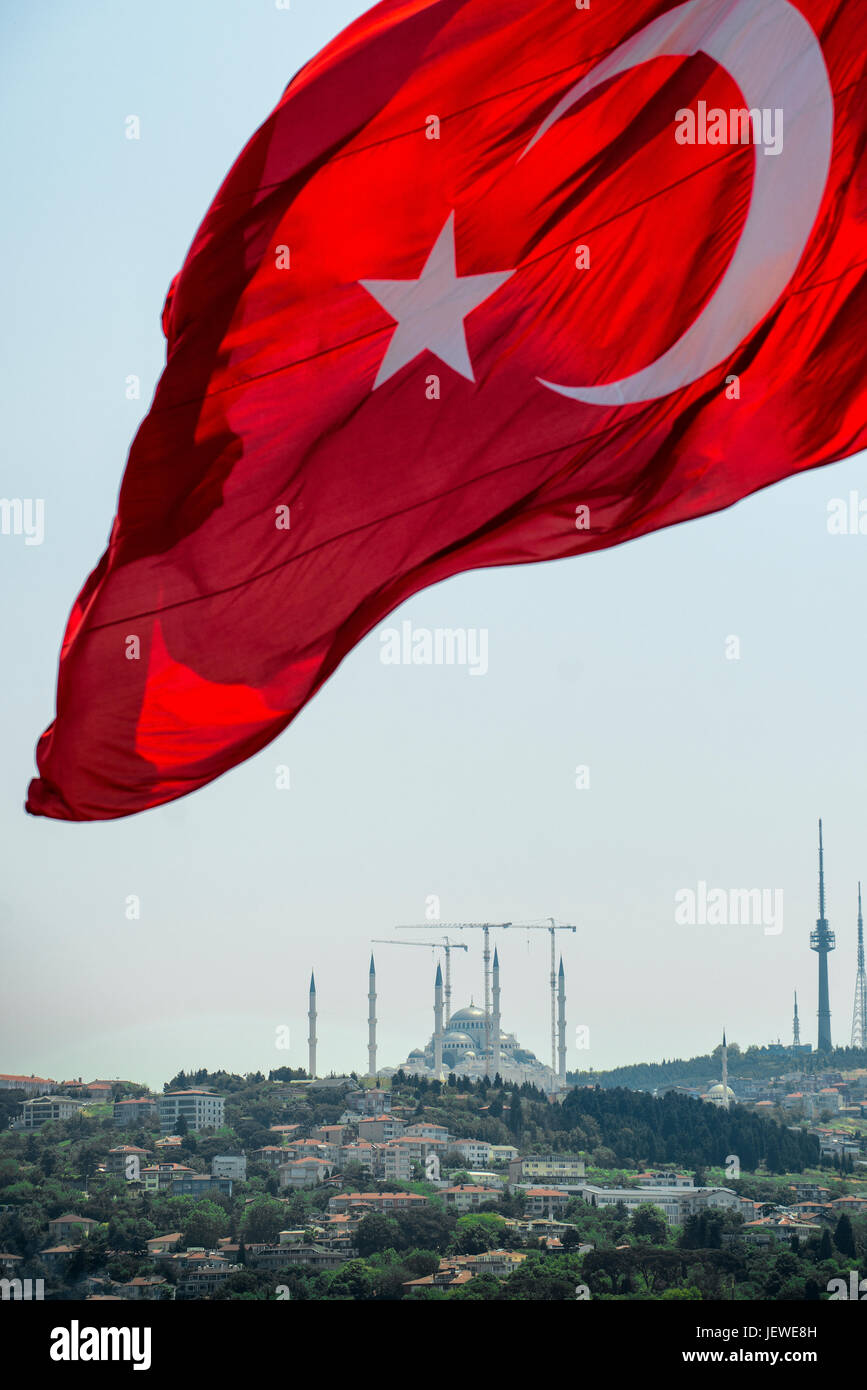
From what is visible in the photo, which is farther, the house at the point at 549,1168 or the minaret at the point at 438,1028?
the minaret at the point at 438,1028

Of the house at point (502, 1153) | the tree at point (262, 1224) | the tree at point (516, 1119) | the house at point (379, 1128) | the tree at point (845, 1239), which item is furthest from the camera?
the tree at point (516, 1119)

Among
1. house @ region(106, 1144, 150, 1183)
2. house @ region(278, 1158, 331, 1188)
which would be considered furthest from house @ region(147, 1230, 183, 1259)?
house @ region(278, 1158, 331, 1188)

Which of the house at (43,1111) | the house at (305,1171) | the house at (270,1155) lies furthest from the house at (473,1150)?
the house at (43,1111)

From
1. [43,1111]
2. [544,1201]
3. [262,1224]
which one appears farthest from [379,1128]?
[262,1224]

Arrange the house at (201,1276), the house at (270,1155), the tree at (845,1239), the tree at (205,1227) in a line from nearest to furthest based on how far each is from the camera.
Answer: the house at (201,1276)
the tree at (845,1239)
the tree at (205,1227)
the house at (270,1155)

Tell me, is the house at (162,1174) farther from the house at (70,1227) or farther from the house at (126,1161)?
the house at (70,1227)
